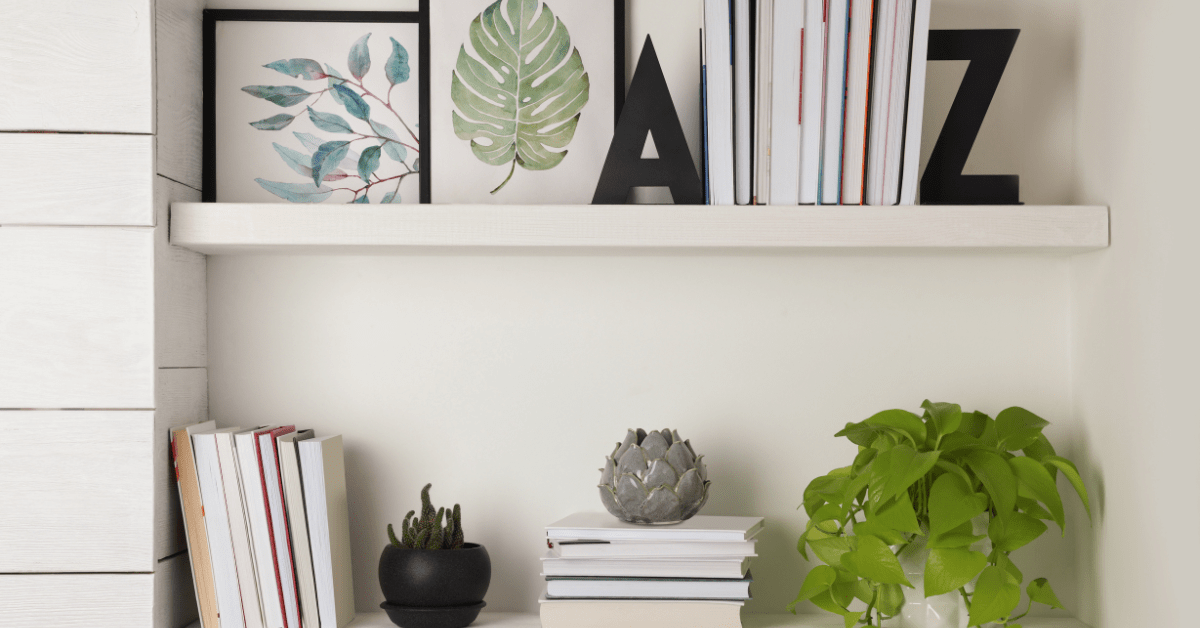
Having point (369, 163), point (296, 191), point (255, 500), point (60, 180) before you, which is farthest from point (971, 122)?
point (60, 180)

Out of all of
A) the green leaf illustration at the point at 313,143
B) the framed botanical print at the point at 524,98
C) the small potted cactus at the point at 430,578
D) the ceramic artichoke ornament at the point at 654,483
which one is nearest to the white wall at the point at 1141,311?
the ceramic artichoke ornament at the point at 654,483

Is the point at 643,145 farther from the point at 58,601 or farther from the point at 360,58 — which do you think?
the point at 58,601

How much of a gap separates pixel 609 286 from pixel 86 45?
0.74 metres

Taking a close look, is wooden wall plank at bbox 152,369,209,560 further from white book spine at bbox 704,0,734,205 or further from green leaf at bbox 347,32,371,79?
white book spine at bbox 704,0,734,205

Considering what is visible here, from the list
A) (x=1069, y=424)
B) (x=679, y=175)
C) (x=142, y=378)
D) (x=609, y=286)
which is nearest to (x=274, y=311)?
(x=142, y=378)

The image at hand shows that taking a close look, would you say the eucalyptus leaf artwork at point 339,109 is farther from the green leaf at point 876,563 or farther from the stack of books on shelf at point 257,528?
the green leaf at point 876,563

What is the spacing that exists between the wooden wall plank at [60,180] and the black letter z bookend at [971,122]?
41.5 inches

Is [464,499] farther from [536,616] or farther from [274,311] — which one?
[274,311]

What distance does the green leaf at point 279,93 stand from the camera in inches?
48.9

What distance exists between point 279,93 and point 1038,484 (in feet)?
3.73

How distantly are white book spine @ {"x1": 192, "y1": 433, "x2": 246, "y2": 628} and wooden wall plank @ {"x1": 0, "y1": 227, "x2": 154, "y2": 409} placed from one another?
0.31ft

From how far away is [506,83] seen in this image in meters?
1.24

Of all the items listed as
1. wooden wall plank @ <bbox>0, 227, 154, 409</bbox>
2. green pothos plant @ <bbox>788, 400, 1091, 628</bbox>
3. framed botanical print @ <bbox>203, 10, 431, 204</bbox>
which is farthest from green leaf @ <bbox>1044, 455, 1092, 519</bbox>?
wooden wall plank @ <bbox>0, 227, 154, 409</bbox>

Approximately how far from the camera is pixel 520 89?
1234mm
